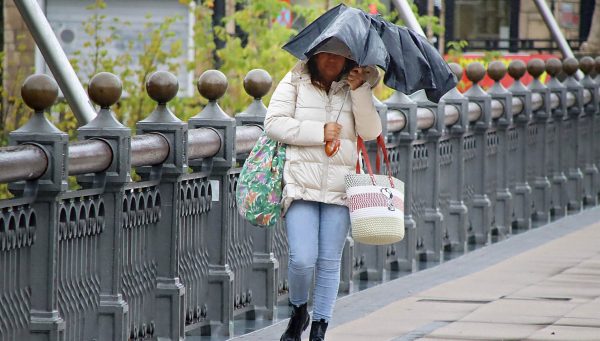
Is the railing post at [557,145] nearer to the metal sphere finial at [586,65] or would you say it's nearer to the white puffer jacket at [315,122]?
the metal sphere finial at [586,65]

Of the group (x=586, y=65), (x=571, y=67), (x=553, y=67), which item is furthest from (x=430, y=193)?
(x=586, y=65)

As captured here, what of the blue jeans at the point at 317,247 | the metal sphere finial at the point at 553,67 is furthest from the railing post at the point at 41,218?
the metal sphere finial at the point at 553,67

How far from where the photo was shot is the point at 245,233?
8.40 meters

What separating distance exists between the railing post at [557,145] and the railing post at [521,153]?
3.25 feet

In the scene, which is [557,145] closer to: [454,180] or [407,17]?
A: [407,17]

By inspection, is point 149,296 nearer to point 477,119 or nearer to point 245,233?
point 245,233

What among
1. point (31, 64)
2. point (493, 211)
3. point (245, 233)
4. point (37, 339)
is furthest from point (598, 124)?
point (31, 64)

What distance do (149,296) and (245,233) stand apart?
1289 mm

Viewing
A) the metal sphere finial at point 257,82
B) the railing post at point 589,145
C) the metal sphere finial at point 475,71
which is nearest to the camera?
the metal sphere finial at point 257,82

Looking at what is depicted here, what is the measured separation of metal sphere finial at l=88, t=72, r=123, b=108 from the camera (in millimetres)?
6578

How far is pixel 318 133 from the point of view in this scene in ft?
21.5

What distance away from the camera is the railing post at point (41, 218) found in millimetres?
5957

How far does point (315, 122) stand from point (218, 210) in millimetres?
1482

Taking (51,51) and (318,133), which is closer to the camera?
(318,133)
